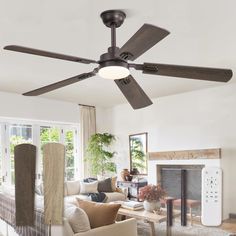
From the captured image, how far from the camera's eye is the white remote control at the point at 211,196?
5445 millimetres

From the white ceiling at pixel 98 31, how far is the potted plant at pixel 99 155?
258cm

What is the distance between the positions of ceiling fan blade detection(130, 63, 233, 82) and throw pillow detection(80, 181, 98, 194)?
424 cm

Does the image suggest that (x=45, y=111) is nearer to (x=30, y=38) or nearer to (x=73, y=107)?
(x=73, y=107)

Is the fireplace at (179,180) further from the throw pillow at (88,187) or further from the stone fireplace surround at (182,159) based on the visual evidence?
the throw pillow at (88,187)

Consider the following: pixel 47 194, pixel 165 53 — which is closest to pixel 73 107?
pixel 165 53

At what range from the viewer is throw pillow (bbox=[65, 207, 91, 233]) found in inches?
117

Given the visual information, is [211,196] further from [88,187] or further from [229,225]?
[88,187]

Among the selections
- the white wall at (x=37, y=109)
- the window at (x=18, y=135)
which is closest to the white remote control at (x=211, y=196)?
the white wall at (x=37, y=109)

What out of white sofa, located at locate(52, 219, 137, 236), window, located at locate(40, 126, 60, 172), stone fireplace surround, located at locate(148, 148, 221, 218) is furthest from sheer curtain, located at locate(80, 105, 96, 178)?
white sofa, located at locate(52, 219, 137, 236)

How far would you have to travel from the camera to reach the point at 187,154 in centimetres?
620

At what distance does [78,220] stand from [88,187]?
11.0 ft

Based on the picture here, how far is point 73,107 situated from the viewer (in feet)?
24.2

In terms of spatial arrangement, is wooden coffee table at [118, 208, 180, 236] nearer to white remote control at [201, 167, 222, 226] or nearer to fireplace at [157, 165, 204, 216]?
white remote control at [201, 167, 222, 226]

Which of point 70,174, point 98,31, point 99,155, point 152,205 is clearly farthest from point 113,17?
point 70,174
